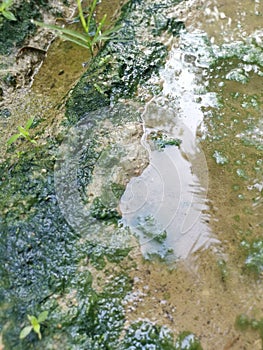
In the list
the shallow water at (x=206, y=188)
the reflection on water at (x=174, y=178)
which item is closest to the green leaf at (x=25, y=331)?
the shallow water at (x=206, y=188)

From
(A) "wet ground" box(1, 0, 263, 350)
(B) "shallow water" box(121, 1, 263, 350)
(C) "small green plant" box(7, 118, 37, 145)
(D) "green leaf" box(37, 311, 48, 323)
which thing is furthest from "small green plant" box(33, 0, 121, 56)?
(D) "green leaf" box(37, 311, 48, 323)

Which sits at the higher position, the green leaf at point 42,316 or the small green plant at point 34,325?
the green leaf at point 42,316

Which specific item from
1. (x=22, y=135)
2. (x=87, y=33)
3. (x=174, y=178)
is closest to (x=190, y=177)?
(x=174, y=178)

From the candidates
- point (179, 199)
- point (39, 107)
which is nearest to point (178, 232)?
point (179, 199)

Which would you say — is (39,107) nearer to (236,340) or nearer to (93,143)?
(93,143)

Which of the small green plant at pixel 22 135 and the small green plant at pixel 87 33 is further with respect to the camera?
the small green plant at pixel 87 33

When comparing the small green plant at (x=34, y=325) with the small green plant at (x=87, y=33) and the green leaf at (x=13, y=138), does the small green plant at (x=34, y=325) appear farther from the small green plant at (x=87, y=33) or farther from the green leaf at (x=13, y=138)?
the small green plant at (x=87, y=33)

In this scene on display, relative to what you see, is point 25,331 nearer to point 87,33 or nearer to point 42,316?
point 42,316
